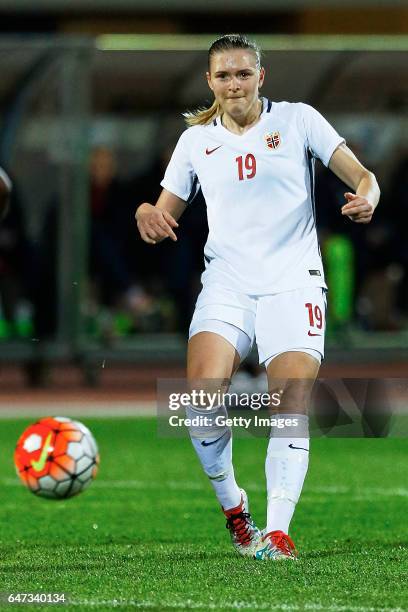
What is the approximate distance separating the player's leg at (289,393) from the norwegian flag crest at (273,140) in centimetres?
65

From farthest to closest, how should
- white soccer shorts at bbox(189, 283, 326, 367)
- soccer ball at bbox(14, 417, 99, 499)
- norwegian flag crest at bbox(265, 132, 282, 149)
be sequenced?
soccer ball at bbox(14, 417, 99, 499) → norwegian flag crest at bbox(265, 132, 282, 149) → white soccer shorts at bbox(189, 283, 326, 367)

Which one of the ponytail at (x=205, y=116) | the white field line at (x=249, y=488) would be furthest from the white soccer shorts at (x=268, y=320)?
the white field line at (x=249, y=488)

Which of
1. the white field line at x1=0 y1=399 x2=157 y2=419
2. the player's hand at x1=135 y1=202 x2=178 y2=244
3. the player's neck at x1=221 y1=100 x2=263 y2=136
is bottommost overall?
the white field line at x1=0 y1=399 x2=157 y2=419

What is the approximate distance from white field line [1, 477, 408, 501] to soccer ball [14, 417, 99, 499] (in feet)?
7.37

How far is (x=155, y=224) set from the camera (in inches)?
256

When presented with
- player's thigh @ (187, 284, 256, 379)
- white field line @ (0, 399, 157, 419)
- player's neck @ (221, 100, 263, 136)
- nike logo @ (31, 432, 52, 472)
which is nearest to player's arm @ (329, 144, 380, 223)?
player's neck @ (221, 100, 263, 136)

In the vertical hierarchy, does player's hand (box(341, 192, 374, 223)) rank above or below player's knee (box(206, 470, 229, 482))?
above

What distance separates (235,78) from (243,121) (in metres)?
0.24

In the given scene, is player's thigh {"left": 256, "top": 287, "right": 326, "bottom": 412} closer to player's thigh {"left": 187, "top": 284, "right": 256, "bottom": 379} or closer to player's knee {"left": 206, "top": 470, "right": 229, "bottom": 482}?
player's thigh {"left": 187, "top": 284, "right": 256, "bottom": 379}

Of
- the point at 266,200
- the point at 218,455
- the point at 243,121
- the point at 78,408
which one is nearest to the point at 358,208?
the point at 266,200

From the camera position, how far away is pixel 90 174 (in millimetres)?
16609

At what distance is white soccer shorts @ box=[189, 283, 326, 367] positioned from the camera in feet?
21.4

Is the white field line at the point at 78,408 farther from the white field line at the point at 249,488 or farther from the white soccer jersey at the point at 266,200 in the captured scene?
the white soccer jersey at the point at 266,200

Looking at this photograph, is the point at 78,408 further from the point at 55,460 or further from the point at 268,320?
the point at 268,320
